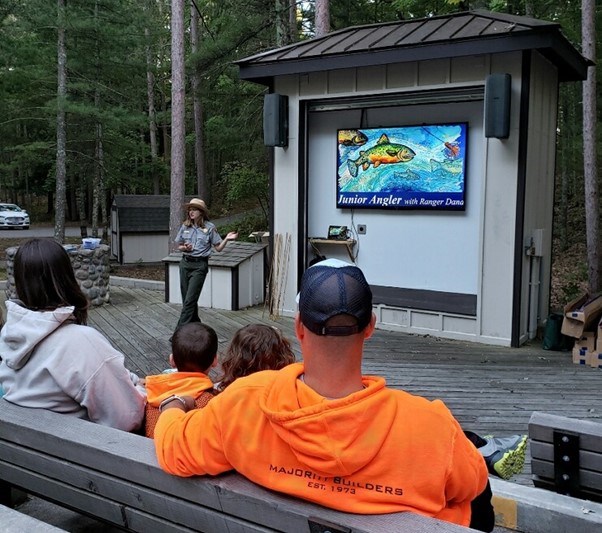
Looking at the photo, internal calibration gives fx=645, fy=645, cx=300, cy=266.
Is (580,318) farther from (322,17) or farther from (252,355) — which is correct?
(322,17)

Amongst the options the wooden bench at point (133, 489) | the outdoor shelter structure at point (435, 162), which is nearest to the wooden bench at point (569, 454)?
the wooden bench at point (133, 489)

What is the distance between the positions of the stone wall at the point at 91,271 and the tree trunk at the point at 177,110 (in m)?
4.51

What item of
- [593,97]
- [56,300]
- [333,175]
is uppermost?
[593,97]

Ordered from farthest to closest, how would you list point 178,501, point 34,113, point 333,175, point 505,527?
point 34,113 < point 333,175 < point 505,527 < point 178,501

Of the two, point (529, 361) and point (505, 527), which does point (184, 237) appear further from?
point (505, 527)

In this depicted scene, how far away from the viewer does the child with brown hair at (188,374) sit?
7.76 feet

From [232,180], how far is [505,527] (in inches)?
591

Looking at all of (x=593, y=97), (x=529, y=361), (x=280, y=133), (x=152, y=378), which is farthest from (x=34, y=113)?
(x=152, y=378)

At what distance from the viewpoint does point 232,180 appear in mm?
16812

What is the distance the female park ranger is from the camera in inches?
273

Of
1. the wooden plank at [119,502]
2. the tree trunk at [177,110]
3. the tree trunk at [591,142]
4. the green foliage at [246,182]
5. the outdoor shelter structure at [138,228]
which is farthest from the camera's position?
the outdoor shelter structure at [138,228]

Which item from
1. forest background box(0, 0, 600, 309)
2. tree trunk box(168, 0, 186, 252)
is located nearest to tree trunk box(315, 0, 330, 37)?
forest background box(0, 0, 600, 309)

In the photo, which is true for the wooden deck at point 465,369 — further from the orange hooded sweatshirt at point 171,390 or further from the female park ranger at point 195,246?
the orange hooded sweatshirt at point 171,390

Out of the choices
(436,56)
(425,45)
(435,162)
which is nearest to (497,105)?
(436,56)
